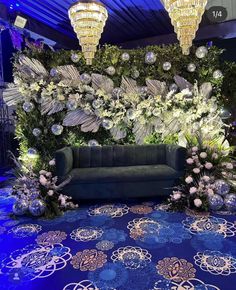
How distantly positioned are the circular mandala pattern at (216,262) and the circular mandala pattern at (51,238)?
4.23 feet

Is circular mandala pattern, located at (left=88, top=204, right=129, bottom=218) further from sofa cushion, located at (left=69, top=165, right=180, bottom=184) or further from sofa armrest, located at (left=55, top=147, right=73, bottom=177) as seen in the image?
sofa armrest, located at (left=55, top=147, right=73, bottom=177)

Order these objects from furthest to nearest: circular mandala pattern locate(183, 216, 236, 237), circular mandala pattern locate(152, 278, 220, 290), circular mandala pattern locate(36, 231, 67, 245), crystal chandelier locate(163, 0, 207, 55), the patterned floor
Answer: crystal chandelier locate(163, 0, 207, 55), circular mandala pattern locate(183, 216, 236, 237), circular mandala pattern locate(36, 231, 67, 245), the patterned floor, circular mandala pattern locate(152, 278, 220, 290)

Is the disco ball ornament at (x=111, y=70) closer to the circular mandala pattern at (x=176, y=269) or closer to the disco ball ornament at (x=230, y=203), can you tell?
the disco ball ornament at (x=230, y=203)

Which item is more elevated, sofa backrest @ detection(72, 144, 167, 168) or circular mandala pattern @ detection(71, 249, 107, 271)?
sofa backrest @ detection(72, 144, 167, 168)

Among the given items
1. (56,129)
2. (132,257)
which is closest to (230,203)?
(132,257)

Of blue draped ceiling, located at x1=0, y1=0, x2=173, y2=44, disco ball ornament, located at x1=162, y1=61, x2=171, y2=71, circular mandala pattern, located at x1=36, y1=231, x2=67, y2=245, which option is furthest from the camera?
blue draped ceiling, located at x1=0, y1=0, x2=173, y2=44

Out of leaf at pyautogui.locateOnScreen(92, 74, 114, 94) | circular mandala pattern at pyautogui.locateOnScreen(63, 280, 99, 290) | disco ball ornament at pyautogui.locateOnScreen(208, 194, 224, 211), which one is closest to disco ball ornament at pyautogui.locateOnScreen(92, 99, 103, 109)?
leaf at pyautogui.locateOnScreen(92, 74, 114, 94)

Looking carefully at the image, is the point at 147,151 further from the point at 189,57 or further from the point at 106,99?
the point at 189,57

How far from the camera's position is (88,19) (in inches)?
137

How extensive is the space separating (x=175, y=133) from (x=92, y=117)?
1.36 m

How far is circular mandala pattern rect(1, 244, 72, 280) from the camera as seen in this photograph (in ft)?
7.04

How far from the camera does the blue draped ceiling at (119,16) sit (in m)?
5.21

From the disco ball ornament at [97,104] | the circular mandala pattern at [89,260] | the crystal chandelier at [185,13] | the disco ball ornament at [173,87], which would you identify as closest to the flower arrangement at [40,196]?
the circular mandala pattern at [89,260]

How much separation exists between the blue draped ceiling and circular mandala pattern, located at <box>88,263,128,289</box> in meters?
4.67
